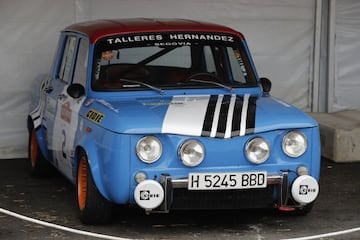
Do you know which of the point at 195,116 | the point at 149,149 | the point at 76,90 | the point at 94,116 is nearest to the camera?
the point at 149,149

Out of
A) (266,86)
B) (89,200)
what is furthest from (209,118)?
(266,86)

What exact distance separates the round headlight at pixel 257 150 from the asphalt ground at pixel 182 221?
64cm

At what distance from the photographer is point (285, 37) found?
11.1m

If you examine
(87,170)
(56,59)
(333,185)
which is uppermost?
(56,59)

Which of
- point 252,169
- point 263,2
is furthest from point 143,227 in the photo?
point 263,2

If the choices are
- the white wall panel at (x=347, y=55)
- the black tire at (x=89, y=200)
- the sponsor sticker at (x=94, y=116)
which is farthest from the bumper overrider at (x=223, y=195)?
the white wall panel at (x=347, y=55)

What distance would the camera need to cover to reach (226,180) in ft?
21.0

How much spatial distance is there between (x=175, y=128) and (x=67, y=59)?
2.27m

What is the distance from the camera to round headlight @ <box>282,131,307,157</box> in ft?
21.7

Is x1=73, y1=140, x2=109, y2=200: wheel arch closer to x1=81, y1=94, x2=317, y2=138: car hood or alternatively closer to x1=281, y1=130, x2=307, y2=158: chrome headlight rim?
x1=81, y1=94, x2=317, y2=138: car hood

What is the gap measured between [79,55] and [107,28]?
37cm

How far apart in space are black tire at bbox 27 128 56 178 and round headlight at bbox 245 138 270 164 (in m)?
3.01

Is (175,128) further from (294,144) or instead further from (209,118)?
(294,144)

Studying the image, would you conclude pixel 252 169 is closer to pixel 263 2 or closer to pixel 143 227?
pixel 143 227
